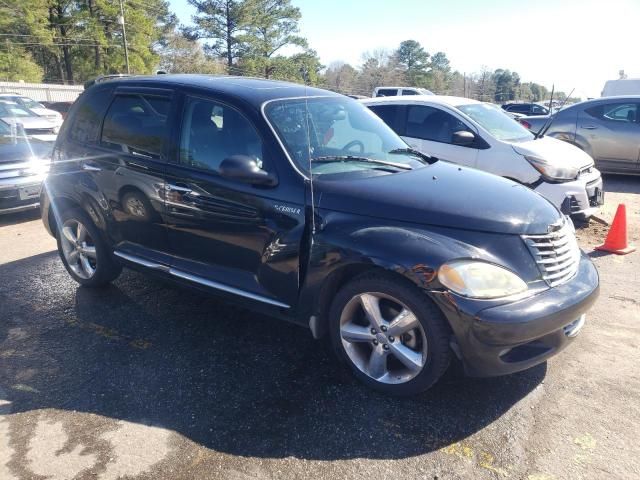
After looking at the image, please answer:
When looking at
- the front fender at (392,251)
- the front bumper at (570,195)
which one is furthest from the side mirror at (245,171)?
the front bumper at (570,195)

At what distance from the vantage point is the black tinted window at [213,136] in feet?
10.9

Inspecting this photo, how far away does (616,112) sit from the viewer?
364 inches

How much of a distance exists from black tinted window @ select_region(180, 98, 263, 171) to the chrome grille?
180 centimetres

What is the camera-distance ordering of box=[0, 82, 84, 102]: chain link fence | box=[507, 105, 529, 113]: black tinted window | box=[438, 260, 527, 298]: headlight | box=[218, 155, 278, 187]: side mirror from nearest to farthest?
box=[438, 260, 527, 298]: headlight < box=[218, 155, 278, 187]: side mirror < box=[507, 105, 529, 113]: black tinted window < box=[0, 82, 84, 102]: chain link fence

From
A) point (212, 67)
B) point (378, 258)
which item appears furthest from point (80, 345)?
point (212, 67)

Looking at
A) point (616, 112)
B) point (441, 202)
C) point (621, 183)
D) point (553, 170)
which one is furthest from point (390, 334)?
point (621, 183)

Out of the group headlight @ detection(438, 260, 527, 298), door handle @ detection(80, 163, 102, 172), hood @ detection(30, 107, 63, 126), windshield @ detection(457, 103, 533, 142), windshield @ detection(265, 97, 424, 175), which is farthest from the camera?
hood @ detection(30, 107, 63, 126)

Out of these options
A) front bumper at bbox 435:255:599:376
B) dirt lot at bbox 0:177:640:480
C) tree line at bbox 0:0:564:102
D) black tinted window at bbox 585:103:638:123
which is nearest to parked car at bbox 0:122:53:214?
dirt lot at bbox 0:177:640:480

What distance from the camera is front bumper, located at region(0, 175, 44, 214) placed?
6.71 metres

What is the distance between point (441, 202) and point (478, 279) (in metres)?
0.56

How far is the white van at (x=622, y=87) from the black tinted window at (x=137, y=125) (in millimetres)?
15873

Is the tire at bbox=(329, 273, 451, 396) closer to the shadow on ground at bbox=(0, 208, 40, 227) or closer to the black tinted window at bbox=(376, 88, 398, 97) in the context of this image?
the shadow on ground at bbox=(0, 208, 40, 227)

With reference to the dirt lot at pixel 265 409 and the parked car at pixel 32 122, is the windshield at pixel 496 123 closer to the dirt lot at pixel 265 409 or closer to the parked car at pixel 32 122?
the dirt lot at pixel 265 409

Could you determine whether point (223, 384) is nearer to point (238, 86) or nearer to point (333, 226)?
point (333, 226)
